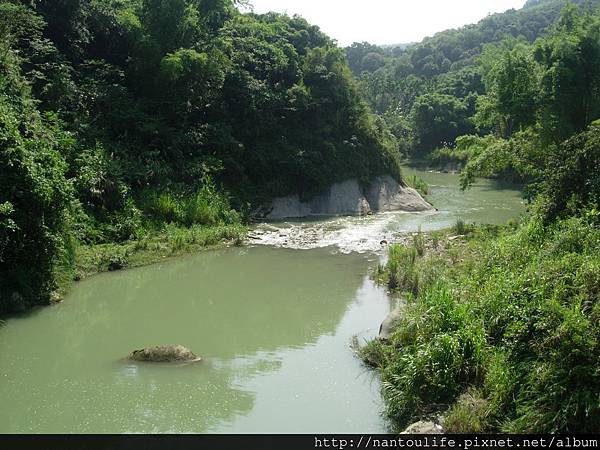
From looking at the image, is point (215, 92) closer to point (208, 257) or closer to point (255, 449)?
point (208, 257)

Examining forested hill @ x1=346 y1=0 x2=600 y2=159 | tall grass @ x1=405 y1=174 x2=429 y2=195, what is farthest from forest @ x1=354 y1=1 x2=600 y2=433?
tall grass @ x1=405 y1=174 x2=429 y2=195

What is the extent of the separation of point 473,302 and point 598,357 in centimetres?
287

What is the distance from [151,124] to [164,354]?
15.0 metres

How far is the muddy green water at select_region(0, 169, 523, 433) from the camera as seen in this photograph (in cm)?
835

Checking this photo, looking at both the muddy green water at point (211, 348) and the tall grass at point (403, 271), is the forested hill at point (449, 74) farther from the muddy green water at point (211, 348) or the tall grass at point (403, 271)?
the muddy green water at point (211, 348)

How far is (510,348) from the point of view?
7.89 m

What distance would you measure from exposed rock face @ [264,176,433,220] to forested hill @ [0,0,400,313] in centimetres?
55

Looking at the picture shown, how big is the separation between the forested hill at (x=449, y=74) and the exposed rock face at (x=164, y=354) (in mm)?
17736

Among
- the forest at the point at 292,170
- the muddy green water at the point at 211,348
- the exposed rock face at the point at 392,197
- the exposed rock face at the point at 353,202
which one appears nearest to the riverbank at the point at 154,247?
the forest at the point at 292,170

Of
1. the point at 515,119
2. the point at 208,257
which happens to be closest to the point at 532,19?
the point at 515,119

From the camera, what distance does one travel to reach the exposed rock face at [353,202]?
2642cm

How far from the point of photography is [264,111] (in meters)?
27.9

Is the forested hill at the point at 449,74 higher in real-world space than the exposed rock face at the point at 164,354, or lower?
higher

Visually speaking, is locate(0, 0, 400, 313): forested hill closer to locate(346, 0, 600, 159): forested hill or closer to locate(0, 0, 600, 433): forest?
locate(0, 0, 600, 433): forest
